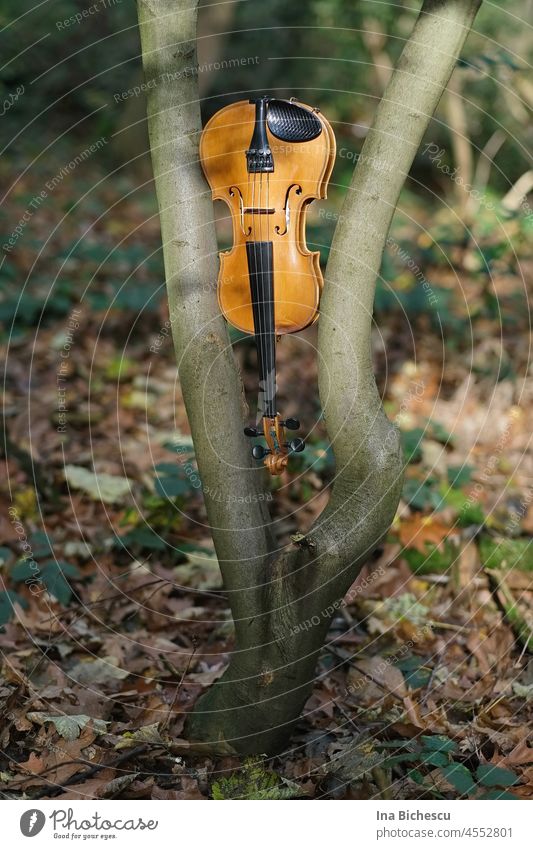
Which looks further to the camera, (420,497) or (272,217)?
(420,497)

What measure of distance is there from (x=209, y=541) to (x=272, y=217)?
75.9 inches

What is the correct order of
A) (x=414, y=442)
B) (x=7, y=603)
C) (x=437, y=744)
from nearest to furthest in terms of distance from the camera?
(x=437, y=744), (x=7, y=603), (x=414, y=442)

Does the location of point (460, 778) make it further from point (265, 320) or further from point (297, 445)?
point (265, 320)

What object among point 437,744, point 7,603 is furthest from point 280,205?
point 7,603

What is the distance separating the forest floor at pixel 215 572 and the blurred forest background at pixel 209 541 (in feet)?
0.03

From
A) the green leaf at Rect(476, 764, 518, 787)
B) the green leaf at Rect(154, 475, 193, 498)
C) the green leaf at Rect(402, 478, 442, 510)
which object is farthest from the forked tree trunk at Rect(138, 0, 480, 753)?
the green leaf at Rect(402, 478, 442, 510)

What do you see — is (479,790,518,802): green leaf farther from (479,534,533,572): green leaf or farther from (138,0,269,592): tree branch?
(479,534,533,572): green leaf

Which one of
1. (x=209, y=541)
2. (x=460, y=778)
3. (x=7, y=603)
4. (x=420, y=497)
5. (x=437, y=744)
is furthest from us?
(x=420, y=497)

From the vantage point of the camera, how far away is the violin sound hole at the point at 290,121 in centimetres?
208

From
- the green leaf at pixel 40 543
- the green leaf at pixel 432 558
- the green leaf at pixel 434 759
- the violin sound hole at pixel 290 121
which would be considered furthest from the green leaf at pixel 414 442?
the violin sound hole at pixel 290 121

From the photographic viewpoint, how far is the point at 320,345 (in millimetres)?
2305

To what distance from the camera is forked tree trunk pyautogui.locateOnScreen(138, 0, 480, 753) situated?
88.4 inches

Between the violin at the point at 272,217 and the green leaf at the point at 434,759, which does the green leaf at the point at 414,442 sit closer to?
the green leaf at the point at 434,759
